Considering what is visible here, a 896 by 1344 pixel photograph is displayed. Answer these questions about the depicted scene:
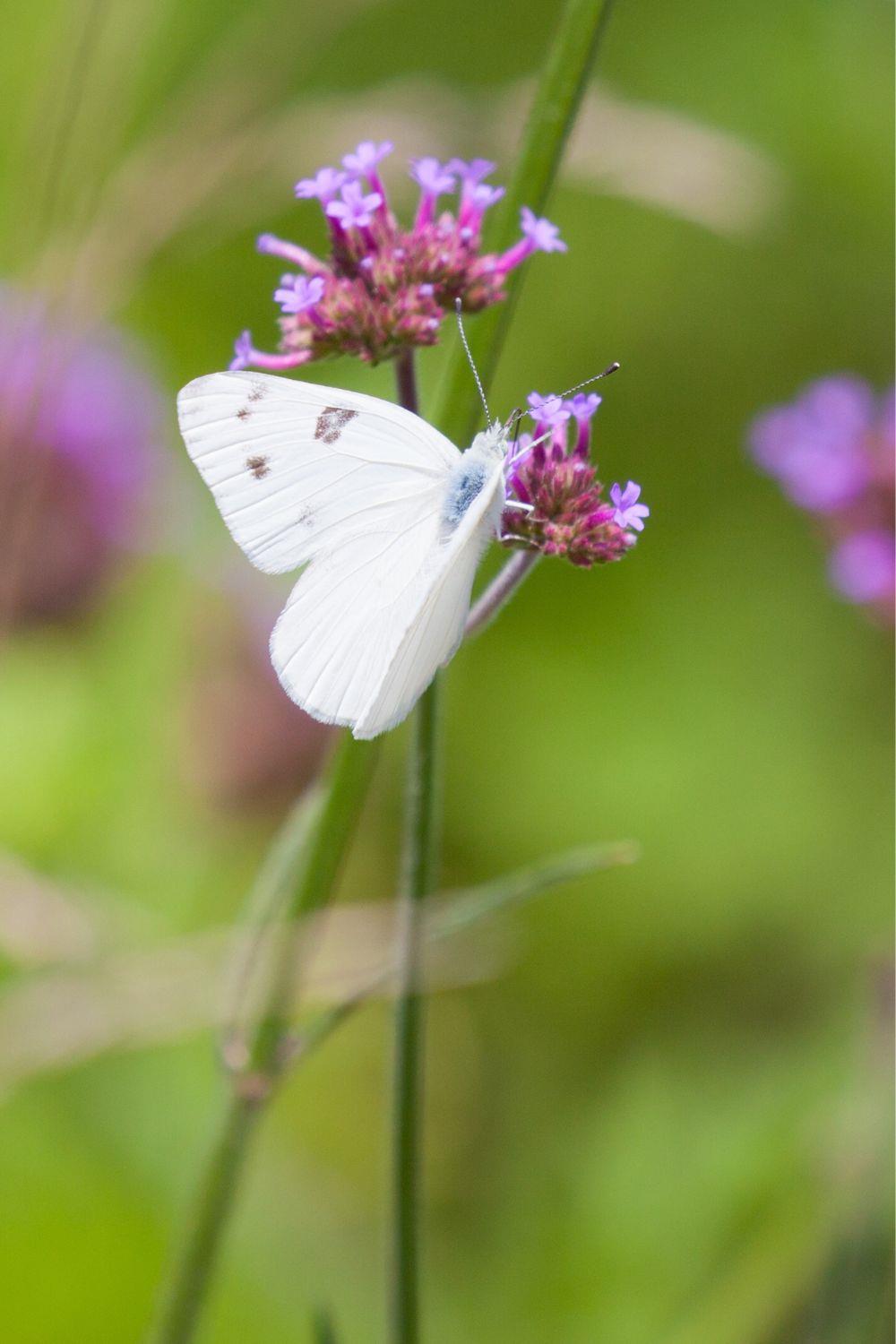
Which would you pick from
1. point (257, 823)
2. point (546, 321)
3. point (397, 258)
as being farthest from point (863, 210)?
point (397, 258)

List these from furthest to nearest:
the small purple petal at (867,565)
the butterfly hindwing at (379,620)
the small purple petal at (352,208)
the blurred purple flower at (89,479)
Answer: the blurred purple flower at (89,479)
the small purple petal at (867,565)
the small purple petal at (352,208)
the butterfly hindwing at (379,620)

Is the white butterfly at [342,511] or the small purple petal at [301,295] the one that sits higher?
the small purple petal at [301,295]

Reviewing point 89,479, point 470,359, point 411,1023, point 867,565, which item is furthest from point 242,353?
point 89,479

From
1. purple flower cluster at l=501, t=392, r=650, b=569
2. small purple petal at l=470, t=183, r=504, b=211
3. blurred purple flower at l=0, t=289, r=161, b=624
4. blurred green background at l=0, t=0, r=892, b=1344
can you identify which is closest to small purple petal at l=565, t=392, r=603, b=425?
purple flower cluster at l=501, t=392, r=650, b=569

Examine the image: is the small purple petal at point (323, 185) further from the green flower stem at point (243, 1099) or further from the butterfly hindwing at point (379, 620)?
the green flower stem at point (243, 1099)

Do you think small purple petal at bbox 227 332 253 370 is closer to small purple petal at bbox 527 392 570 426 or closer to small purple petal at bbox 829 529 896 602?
small purple petal at bbox 527 392 570 426

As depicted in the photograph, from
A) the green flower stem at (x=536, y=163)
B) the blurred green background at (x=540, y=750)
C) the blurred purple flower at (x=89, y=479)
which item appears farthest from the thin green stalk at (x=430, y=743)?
the blurred purple flower at (x=89, y=479)

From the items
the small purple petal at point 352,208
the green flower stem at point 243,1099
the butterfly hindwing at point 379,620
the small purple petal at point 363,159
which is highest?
the small purple petal at point 363,159
